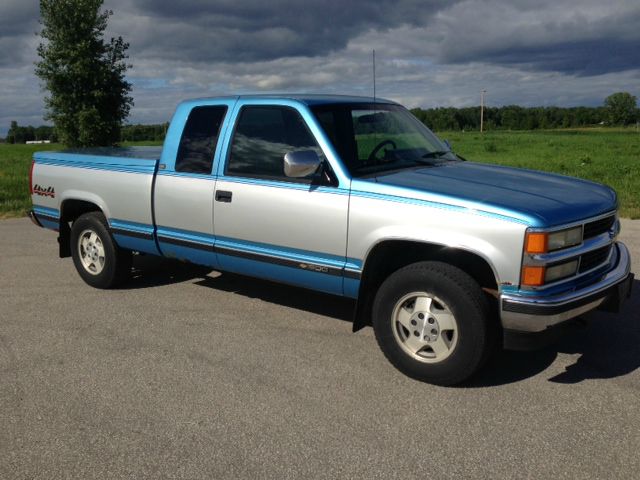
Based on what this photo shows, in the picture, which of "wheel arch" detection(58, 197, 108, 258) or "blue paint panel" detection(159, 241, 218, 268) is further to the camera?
"wheel arch" detection(58, 197, 108, 258)

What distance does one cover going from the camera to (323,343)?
15.9 ft

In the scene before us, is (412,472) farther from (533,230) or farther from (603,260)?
(603,260)

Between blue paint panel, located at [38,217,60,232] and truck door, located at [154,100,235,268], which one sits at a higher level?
truck door, located at [154,100,235,268]

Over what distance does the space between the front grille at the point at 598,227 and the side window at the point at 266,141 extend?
1.85 m

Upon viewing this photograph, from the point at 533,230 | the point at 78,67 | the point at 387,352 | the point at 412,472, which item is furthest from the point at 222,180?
the point at 78,67

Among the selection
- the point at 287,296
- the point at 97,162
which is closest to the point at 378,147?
the point at 287,296

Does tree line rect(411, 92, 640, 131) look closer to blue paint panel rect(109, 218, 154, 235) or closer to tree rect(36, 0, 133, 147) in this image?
tree rect(36, 0, 133, 147)

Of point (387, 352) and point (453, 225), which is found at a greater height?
point (453, 225)

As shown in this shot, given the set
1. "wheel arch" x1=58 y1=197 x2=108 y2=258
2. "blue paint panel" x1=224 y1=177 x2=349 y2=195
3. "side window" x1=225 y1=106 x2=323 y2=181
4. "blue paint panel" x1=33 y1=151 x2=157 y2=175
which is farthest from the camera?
"wheel arch" x1=58 y1=197 x2=108 y2=258

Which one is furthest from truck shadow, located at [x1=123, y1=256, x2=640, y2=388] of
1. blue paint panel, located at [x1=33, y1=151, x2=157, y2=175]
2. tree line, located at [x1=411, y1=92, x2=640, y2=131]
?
tree line, located at [x1=411, y1=92, x2=640, y2=131]

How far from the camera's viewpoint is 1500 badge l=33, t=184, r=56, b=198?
6562 millimetres

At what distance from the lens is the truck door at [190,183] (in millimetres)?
5152

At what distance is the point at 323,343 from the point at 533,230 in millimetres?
1951

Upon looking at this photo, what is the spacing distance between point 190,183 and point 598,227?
3.16 meters
